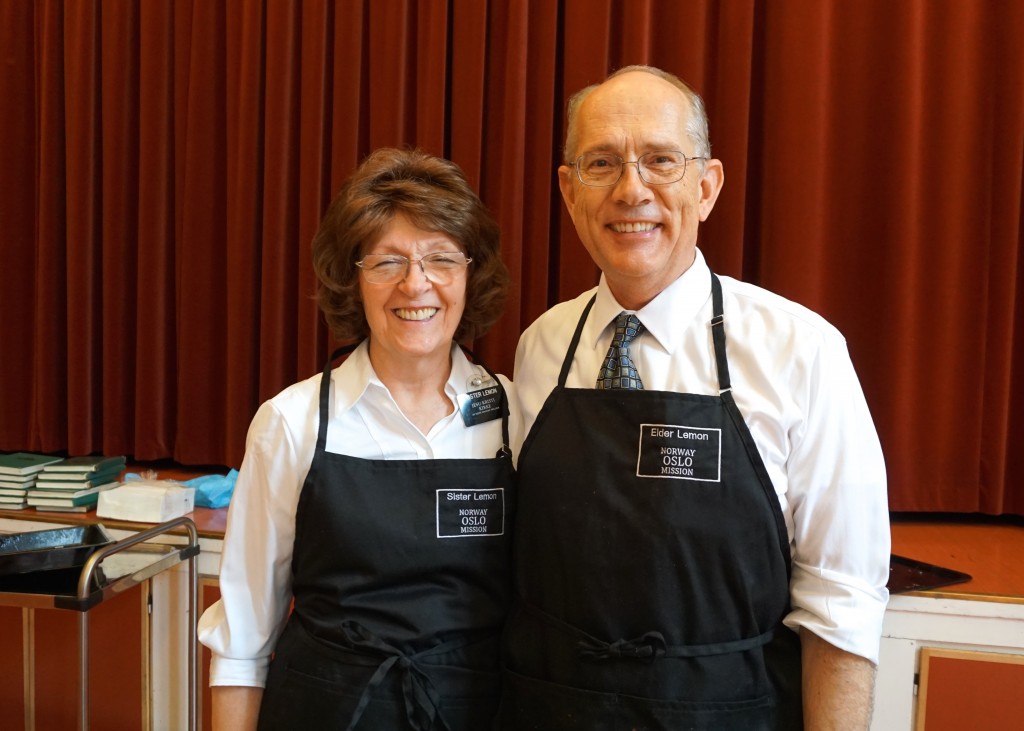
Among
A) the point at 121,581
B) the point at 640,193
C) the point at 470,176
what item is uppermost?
the point at 470,176

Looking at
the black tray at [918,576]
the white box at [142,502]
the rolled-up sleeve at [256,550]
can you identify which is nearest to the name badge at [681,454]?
the rolled-up sleeve at [256,550]

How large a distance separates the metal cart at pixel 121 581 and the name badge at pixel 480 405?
920 millimetres

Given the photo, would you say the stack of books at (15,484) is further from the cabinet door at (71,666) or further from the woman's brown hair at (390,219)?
the woman's brown hair at (390,219)

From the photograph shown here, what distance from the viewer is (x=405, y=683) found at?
1.20 m

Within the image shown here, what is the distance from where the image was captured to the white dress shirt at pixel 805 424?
3.70ft

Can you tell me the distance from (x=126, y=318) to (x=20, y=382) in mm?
482

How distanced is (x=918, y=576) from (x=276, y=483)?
136 centimetres

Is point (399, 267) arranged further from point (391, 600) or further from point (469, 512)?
point (391, 600)

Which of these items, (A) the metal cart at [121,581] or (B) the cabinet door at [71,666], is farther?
(B) the cabinet door at [71,666]

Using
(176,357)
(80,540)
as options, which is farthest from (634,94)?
(176,357)

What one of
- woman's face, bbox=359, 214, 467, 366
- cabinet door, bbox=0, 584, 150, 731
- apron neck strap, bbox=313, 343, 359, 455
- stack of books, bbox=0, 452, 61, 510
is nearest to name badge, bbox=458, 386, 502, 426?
woman's face, bbox=359, 214, 467, 366

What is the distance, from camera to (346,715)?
1206 millimetres

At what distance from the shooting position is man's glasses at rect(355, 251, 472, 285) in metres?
1.32

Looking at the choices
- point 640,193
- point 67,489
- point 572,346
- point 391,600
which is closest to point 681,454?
point 572,346
